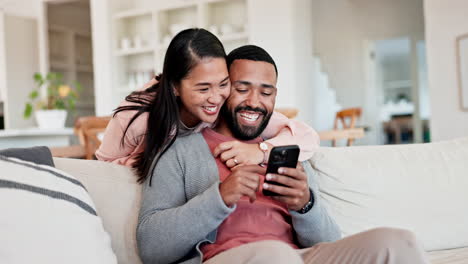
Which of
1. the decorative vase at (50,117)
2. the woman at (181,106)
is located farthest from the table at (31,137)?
the woman at (181,106)

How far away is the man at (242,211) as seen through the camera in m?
1.08

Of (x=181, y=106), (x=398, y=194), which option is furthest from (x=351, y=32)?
(x=181, y=106)

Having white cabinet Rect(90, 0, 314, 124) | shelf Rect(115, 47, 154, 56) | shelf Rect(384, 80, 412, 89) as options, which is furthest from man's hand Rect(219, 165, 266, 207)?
shelf Rect(384, 80, 412, 89)

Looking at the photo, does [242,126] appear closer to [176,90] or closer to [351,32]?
[176,90]

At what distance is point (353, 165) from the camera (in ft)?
5.75

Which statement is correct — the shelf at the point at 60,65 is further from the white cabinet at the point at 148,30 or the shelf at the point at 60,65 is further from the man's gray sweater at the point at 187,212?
the man's gray sweater at the point at 187,212

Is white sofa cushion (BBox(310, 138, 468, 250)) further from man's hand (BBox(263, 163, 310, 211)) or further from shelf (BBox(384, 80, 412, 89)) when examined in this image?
shelf (BBox(384, 80, 412, 89))

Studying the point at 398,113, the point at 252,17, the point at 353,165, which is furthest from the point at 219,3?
the point at 398,113

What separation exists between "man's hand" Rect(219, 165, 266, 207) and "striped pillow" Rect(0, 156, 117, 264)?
310 mm

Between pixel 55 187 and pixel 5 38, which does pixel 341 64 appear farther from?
pixel 55 187

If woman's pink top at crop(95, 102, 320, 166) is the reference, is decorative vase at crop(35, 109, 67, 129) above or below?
above

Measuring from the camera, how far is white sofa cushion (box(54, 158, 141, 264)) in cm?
135

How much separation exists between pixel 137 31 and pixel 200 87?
18.4 feet

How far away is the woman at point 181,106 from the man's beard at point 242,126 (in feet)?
0.24
